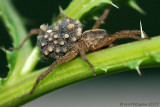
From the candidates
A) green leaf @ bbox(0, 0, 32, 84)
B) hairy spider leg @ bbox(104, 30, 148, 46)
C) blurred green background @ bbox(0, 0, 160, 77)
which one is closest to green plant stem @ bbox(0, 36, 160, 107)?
green leaf @ bbox(0, 0, 32, 84)

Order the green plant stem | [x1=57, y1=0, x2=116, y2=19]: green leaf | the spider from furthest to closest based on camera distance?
the spider < [x1=57, y1=0, x2=116, y2=19]: green leaf < the green plant stem

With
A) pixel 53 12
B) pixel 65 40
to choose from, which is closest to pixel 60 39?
pixel 65 40

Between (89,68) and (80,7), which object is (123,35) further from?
(89,68)

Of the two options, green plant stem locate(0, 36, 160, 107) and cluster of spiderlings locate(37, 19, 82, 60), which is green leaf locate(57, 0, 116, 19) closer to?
cluster of spiderlings locate(37, 19, 82, 60)

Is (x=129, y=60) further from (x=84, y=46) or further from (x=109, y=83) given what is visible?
(x=109, y=83)

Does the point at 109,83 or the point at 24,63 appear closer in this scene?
the point at 24,63

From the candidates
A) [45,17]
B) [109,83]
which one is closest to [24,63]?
[45,17]

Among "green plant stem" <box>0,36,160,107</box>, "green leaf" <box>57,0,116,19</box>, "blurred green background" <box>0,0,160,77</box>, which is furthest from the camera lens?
"blurred green background" <box>0,0,160,77</box>
